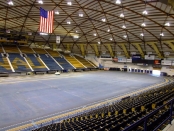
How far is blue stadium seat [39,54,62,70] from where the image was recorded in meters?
44.8

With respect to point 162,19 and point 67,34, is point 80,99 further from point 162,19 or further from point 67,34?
point 67,34

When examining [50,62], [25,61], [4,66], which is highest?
[25,61]

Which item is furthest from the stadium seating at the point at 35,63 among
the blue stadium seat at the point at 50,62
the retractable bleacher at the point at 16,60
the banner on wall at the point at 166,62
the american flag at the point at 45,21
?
the banner on wall at the point at 166,62

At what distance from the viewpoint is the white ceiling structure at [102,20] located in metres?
24.8

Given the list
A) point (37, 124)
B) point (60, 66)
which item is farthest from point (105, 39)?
point (37, 124)

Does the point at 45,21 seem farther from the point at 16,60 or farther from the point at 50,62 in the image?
the point at 50,62

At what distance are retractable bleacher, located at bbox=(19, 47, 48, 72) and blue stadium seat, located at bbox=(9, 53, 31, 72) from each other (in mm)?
1678

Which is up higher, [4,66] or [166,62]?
[166,62]

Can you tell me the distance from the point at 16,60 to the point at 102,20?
2637cm

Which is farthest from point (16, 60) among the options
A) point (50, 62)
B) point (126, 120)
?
point (126, 120)

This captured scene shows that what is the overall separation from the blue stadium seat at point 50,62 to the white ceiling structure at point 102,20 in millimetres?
7514

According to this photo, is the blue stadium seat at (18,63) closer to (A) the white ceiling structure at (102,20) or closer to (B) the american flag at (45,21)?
(A) the white ceiling structure at (102,20)

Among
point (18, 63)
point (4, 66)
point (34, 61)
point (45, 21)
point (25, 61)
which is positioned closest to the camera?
point (45, 21)

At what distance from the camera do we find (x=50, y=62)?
4703 cm
